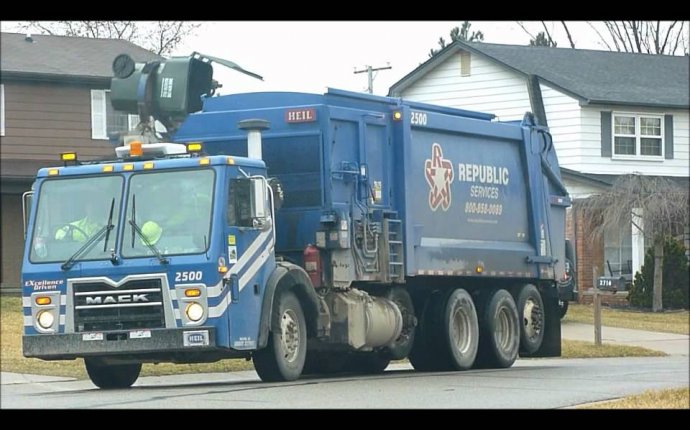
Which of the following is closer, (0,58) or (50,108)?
(0,58)

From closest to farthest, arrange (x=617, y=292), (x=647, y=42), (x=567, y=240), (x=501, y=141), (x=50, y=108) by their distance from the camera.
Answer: (x=647, y=42) → (x=617, y=292) → (x=501, y=141) → (x=567, y=240) → (x=50, y=108)

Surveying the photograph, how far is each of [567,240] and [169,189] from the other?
8696mm

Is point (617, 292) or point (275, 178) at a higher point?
point (275, 178)

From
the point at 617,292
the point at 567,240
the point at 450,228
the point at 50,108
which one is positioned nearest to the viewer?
the point at 617,292

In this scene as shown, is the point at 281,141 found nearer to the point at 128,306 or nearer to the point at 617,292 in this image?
the point at 128,306

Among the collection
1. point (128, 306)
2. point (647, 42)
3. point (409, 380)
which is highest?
point (647, 42)

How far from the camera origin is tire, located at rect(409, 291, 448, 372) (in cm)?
1802

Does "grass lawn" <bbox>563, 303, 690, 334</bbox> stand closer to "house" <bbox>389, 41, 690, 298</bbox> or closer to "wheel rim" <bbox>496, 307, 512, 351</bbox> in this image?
"house" <bbox>389, 41, 690, 298</bbox>

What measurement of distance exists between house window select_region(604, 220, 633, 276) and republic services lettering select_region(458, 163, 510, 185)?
1.86 m

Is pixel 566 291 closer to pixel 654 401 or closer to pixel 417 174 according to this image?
pixel 417 174

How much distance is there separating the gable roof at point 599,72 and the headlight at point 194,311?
4.59 metres

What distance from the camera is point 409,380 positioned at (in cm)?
1605

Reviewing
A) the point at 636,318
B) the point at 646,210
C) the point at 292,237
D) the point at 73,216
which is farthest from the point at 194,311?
the point at 646,210

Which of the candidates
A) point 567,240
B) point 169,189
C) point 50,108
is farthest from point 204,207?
point 50,108
